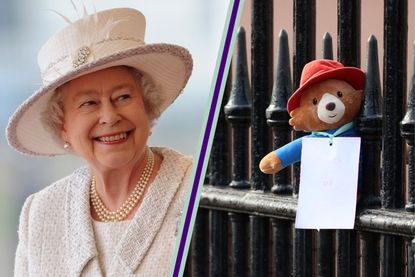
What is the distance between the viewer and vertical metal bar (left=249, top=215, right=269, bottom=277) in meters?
1.54

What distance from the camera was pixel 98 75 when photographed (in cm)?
104

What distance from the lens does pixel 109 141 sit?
3.41 ft

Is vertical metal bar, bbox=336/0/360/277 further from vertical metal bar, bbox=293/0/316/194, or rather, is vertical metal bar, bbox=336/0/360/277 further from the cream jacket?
the cream jacket

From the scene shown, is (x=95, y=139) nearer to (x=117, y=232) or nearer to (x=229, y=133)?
(x=117, y=232)

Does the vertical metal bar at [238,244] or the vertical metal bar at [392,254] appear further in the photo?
the vertical metal bar at [238,244]

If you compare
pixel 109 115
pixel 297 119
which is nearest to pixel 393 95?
pixel 297 119

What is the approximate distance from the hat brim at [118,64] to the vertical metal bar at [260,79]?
43cm

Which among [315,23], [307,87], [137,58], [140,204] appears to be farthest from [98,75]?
[315,23]

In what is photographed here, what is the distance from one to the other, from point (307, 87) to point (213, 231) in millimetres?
407

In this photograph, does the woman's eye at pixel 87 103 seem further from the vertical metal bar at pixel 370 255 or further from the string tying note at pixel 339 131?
the vertical metal bar at pixel 370 255

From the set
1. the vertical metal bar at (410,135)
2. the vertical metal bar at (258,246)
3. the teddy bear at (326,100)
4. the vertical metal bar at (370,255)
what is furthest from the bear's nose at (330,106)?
the vertical metal bar at (258,246)

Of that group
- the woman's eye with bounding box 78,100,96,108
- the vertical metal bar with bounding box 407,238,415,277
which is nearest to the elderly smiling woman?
the woman's eye with bounding box 78,100,96,108

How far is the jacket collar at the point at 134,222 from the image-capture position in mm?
1059

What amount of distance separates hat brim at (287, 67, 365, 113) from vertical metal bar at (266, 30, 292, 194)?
108 mm
